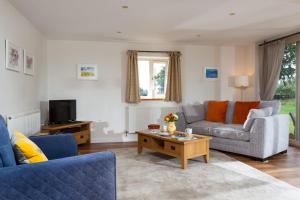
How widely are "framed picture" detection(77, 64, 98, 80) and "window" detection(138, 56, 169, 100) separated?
3.49 ft

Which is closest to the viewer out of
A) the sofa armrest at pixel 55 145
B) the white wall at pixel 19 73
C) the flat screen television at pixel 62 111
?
the sofa armrest at pixel 55 145

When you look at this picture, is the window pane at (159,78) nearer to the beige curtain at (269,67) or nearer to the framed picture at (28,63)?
the beige curtain at (269,67)

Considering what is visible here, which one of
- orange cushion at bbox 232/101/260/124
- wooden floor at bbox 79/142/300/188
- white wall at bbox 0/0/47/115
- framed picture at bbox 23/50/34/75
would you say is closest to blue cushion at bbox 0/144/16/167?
white wall at bbox 0/0/47/115

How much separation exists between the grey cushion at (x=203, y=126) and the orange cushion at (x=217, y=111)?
20 centimetres

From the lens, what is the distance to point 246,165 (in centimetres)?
367

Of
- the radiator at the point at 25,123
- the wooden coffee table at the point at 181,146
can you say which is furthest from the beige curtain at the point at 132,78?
the radiator at the point at 25,123

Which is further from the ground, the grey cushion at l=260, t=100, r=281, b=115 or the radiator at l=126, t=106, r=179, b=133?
the grey cushion at l=260, t=100, r=281, b=115


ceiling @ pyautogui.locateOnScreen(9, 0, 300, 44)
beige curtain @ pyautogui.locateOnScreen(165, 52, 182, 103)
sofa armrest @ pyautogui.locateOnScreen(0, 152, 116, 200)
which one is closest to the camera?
sofa armrest @ pyautogui.locateOnScreen(0, 152, 116, 200)

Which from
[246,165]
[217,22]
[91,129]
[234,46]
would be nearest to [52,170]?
[246,165]

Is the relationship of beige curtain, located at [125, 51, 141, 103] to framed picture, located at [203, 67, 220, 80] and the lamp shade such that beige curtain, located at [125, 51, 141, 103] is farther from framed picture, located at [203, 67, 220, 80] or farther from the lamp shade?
the lamp shade

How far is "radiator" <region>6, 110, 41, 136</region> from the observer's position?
3.14 m

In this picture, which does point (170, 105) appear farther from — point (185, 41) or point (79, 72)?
point (79, 72)

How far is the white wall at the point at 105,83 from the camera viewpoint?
17.8 feet

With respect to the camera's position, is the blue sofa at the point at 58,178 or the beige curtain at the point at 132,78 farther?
the beige curtain at the point at 132,78
